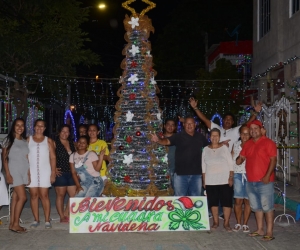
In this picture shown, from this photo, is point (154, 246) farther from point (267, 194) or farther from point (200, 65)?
point (200, 65)

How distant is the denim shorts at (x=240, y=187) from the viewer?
8125 millimetres

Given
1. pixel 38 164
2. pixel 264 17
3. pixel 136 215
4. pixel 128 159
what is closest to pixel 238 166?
pixel 136 215

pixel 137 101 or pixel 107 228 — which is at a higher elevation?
pixel 137 101

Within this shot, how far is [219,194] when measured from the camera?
812 cm

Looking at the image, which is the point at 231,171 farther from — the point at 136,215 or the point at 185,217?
the point at 136,215

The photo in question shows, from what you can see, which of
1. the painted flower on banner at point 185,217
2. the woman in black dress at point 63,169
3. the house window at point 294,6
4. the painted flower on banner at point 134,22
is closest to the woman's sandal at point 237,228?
the painted flower on banner at point 185,217

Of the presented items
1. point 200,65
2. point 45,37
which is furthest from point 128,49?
point 200,65

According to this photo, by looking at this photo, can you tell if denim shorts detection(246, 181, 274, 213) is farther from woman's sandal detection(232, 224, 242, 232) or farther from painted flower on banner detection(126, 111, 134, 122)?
painted flower on banner detection(126, 111, 134, 122)

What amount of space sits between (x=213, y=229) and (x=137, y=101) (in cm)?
295

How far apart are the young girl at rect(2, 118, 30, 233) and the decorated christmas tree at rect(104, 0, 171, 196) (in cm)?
214

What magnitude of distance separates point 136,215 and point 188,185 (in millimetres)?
1102

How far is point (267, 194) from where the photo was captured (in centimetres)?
747

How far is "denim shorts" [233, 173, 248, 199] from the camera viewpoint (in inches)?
320

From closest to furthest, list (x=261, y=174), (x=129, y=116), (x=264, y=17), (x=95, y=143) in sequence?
(x=261, y=174), (x=95, y=143), (x=129, y=116), (x=264, y=17)
